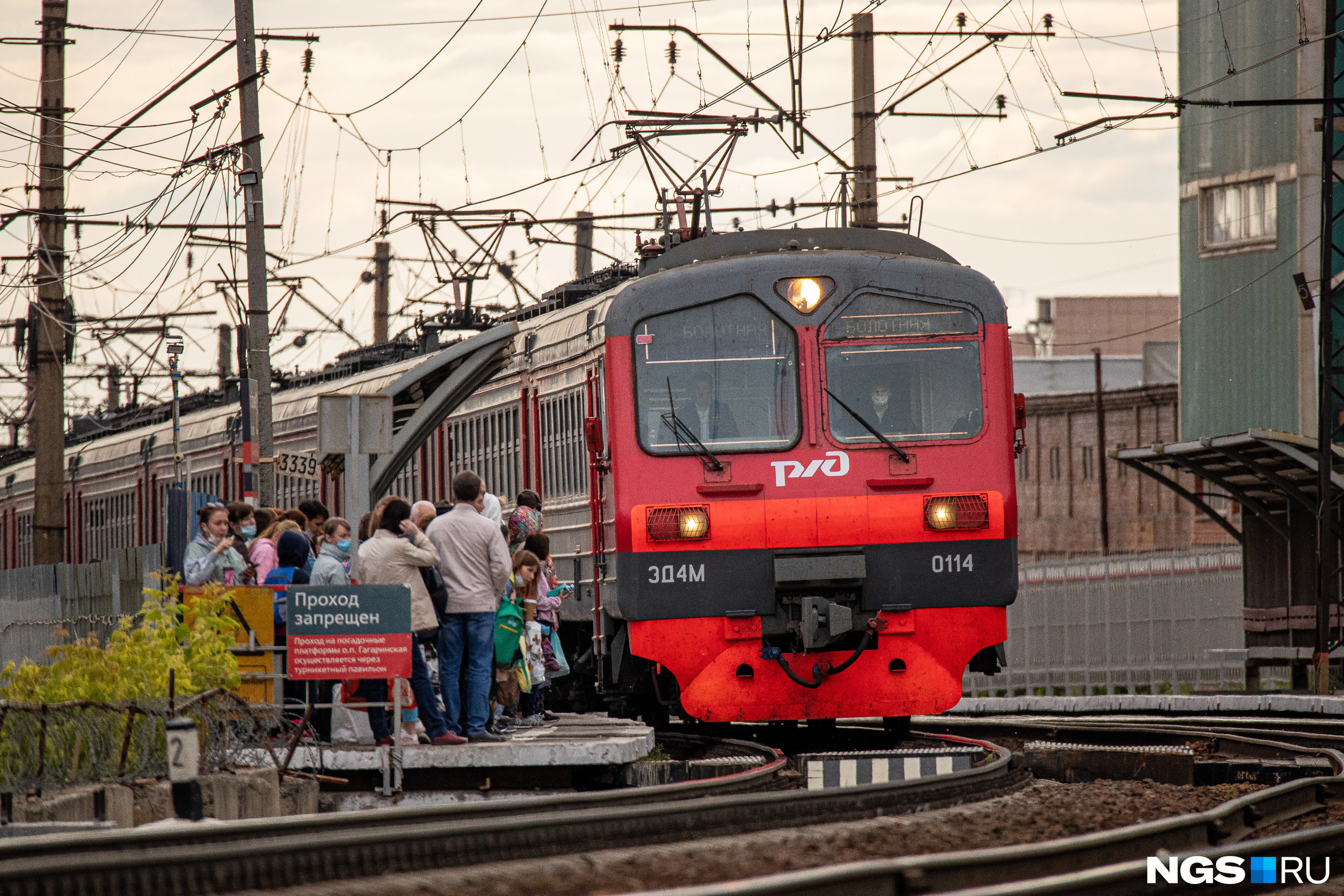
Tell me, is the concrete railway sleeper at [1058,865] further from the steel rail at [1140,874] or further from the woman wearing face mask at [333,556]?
the woman wearing face mask at [333,556]

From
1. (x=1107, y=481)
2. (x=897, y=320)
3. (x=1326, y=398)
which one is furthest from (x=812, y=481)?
(x=1107, y=481)

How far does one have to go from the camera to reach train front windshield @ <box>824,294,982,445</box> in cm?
1245

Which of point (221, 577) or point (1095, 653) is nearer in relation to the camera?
point (221, 577)

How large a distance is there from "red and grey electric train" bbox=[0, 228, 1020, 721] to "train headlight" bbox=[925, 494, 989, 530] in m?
0.01

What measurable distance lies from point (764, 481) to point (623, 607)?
125 centimetres

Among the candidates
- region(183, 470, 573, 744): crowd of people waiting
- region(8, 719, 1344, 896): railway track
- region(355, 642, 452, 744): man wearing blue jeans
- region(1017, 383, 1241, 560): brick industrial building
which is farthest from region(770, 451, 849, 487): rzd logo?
region(1017, 383, 1241, 560): brick industrial building

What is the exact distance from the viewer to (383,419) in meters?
12.3

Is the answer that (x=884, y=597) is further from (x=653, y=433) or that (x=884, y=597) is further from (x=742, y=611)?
(x=653, y=433)

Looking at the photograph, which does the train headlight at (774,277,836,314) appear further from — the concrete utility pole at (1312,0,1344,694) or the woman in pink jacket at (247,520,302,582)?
the concrete utility pole at (1312,0,1344,694)

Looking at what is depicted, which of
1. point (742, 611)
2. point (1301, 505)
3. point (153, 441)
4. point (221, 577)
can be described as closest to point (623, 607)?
point (742, 611)

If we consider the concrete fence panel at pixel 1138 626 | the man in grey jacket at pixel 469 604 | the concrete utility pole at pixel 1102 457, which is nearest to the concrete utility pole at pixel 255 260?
the man in grey jacket at pixel 469 604

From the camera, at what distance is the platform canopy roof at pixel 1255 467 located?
20.9 meters

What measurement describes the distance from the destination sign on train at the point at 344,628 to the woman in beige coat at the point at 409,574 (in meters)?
0.42

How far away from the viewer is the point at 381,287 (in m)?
38.4
